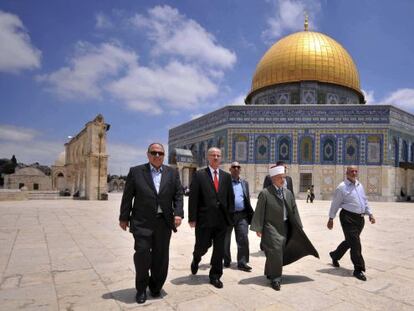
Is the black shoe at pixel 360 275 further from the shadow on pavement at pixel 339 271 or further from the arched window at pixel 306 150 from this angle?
the arched window at pixel 306 150

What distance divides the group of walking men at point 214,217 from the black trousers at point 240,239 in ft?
0.04

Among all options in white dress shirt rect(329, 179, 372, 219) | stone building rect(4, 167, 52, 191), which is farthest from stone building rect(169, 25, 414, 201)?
white dress shirt rect(329, 179, 372, 219)

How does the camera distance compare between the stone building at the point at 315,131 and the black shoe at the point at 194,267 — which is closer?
the black shoe at the point at 194,267

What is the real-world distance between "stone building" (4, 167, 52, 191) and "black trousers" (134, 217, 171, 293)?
42280 mm

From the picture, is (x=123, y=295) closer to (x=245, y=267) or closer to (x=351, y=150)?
(x=245, y=267)

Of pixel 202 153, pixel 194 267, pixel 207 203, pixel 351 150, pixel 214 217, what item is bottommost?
pixel 194 267

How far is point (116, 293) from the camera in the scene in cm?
359

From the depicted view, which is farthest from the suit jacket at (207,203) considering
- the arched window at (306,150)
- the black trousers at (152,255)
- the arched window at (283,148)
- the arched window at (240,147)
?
the arched window at (306,150)

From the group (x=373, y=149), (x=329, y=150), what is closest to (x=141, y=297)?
(x=329, y=150)

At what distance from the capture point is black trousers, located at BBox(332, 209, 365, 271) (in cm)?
439

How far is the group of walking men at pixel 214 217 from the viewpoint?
3.57 metres

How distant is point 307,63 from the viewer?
30359mm

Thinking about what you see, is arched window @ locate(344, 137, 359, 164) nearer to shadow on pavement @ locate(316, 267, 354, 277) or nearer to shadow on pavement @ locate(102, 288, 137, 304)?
shadow on pavement @ locate(316, 267, 354, 277)

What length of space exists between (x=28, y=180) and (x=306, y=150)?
1283 inches
